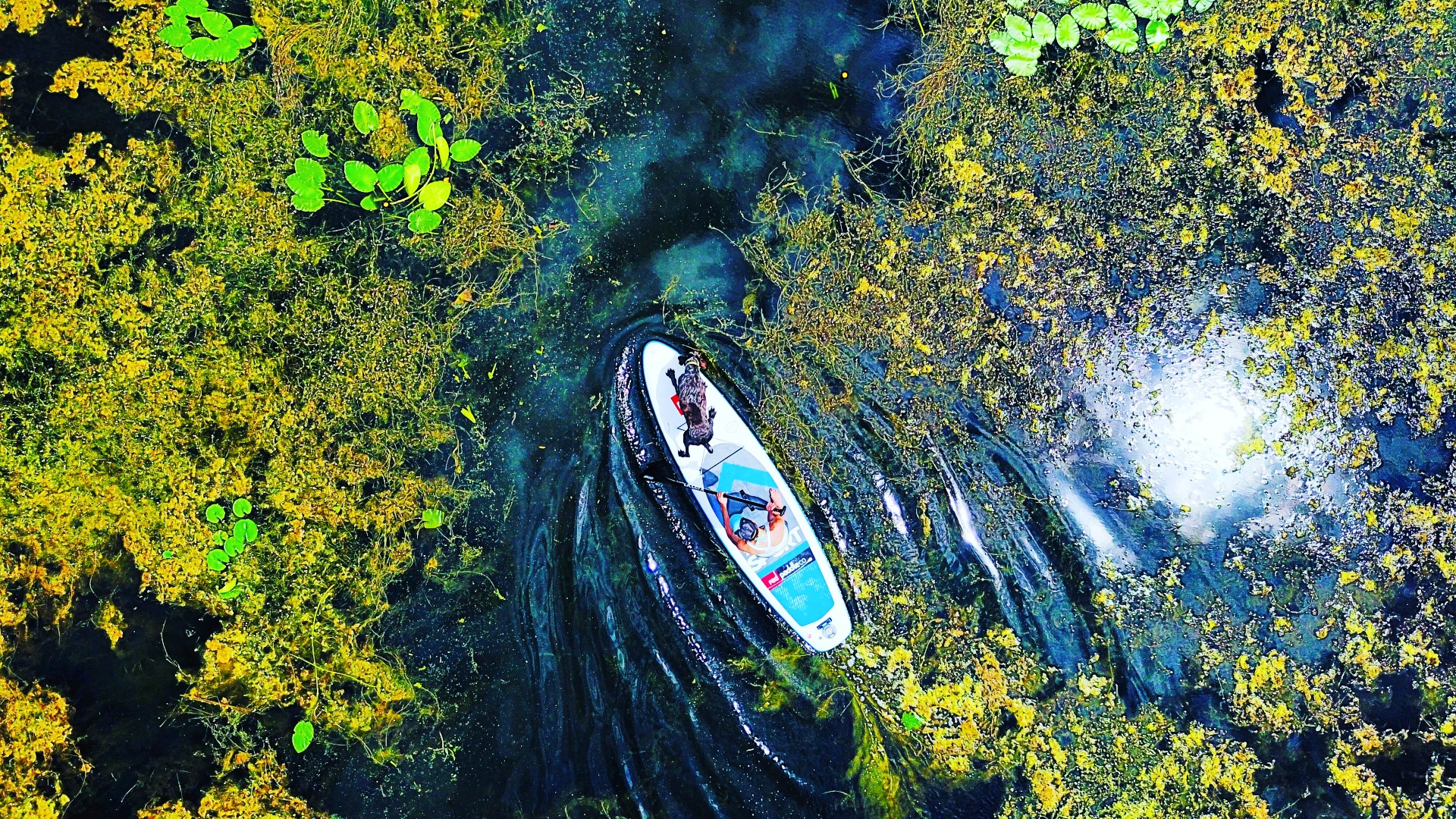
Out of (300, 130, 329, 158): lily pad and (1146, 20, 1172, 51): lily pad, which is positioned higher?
(1146, 20, 1172, 51): lily pad

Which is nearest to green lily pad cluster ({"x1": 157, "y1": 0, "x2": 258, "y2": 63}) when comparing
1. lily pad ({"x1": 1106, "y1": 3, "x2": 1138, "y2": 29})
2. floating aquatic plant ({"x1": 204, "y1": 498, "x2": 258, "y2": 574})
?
floating aquatic plant ({"x1": 204, "y1": 498, "x2": 258, "y2": 574})

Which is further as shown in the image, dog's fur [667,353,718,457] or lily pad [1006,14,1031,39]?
lily pad [1006,14,1031,39]

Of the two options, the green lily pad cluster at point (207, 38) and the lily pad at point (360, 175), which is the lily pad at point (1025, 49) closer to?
the lily pad at point (360, 175)

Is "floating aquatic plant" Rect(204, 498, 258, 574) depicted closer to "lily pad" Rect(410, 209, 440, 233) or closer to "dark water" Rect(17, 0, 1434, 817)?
"dark water" Rect(17, 0, 1434, 817)

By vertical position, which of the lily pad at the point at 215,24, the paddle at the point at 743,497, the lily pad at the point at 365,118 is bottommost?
the paddle at the point at 743,497

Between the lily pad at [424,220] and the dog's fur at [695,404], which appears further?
the lily pad at [424,220]

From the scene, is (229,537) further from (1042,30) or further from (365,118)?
(1042,30)

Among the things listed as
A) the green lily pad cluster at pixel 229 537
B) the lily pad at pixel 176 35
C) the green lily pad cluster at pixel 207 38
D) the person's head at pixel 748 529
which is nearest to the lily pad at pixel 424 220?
the green lily pad cluster at pixel 207 38
